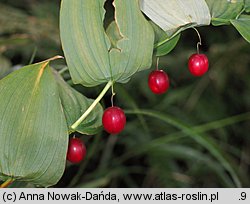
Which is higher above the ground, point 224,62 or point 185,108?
point 224,62

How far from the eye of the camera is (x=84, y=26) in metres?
0.77

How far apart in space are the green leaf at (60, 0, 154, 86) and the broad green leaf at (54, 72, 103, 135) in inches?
3.2

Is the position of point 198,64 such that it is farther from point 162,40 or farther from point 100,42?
point 100,42

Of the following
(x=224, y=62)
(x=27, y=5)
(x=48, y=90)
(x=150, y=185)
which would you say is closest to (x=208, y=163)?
(x=150, y=185)

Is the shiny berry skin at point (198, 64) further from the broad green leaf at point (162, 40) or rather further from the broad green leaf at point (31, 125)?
the broad green leaf at point (31, 125)

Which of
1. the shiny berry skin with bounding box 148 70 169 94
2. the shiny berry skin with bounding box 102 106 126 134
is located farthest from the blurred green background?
the shiny berry skin with bounding box 102 106 126 134

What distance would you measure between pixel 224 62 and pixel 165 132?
1.76ft

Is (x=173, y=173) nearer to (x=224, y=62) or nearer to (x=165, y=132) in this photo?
(x=165, y=132)

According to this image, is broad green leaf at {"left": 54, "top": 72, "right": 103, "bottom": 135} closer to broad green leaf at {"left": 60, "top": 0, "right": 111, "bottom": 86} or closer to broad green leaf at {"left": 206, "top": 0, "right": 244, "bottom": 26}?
broad green leaf at {"left": 60, "top": 0, "right": 111, "bottom": 86}

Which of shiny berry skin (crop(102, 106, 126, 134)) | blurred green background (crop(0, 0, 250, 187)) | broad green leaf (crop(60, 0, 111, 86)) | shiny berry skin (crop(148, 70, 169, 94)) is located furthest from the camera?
blurred green background (crop(0, 0, 250, 187))

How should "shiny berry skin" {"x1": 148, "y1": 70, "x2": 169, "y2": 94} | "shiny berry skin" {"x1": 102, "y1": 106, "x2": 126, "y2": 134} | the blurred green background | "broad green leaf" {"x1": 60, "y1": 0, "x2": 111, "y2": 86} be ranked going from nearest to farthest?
1. "broad green leaf" {"x1": 60, "y1": 0, "x2": 111, "y2": 86}
2. "shiny berry skin" {"x1": 102, "y1": 106, "x2": 126, "y2": 134}
3. "shiny berry skin" {"x1": 148, "y1": 70, "x2": 169, "y2": 94}
4. the blurred green background

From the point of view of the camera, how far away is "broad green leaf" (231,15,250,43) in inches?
31.9

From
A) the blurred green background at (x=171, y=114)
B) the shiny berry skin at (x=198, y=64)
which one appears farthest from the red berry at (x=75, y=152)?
the blurred green background at (x=171, y=114)

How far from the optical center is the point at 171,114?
6.89 ft
